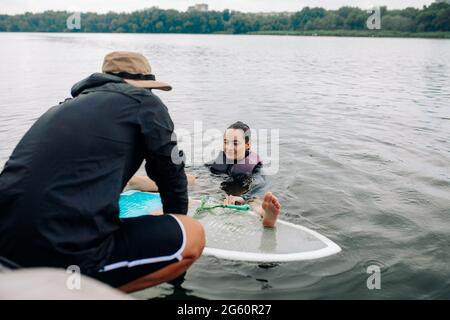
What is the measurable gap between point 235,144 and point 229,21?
367 feet

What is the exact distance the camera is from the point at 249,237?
4.61m

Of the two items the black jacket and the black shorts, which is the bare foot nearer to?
the black shorts

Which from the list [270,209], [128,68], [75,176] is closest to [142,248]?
[75,176]

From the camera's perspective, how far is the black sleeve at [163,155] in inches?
110

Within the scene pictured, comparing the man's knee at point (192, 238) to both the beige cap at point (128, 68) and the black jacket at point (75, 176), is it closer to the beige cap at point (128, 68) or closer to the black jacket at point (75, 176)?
the black jacket at point (75, 176)

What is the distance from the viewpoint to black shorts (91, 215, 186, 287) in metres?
2.78

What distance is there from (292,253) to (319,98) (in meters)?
12.9

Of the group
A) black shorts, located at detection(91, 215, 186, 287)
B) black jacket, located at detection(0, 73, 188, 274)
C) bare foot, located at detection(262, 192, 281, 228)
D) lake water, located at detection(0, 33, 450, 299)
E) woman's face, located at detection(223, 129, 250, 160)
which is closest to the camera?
black jacket, located at detection(0, 73, 188, 274)

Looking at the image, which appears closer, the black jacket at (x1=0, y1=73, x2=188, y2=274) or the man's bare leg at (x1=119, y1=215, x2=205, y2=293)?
the black jacket at (x1=0, y1=73, x2=188, y2=274)

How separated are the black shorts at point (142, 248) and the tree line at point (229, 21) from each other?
233 feet

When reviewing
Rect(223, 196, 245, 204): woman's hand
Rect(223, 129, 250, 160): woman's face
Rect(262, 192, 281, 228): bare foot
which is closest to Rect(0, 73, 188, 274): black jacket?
Rect(262, 192, 281, 228): bare foot

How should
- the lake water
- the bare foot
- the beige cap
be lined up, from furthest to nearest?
the bare foot, the lake water, the beige cap

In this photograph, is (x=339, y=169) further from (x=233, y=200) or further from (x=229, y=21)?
(x=229, y=21)

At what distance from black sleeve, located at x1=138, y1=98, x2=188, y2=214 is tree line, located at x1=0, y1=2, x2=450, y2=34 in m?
70.6
